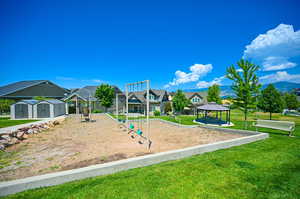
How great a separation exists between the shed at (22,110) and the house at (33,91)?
37.0 feet

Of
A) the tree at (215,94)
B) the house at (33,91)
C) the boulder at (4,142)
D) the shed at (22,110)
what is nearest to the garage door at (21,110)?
the shed at (22,110)

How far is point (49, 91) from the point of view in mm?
28703

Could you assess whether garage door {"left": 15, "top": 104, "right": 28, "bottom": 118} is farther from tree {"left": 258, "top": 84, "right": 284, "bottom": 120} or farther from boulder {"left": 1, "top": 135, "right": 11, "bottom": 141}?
tree {"left": 258, "top": 84, "right": 284, "bottom": 120}

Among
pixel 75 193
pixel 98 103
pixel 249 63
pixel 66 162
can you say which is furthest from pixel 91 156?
pixel 98 103

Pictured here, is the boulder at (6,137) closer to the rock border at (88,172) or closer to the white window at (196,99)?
the rock border at (88,172)

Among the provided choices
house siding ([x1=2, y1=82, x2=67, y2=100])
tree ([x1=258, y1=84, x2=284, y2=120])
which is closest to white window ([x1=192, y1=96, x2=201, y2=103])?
tree ([x1=258, y1=84, x2=284, y2=120])

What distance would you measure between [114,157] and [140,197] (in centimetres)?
243

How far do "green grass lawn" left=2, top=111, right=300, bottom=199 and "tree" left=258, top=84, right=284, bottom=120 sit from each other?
2503 centimetres

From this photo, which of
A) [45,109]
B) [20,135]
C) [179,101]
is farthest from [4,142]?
[179,101]

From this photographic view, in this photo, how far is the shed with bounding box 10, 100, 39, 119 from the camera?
16.4 m

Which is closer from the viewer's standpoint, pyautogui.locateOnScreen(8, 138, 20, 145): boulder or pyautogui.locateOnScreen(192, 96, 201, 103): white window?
pyautogui.locateOnScreen(8, 138, 20, 145): boulder

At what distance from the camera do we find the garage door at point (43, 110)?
1747 cm

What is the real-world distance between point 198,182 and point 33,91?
114 feet

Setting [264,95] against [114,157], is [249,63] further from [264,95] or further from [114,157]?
[264,95]
